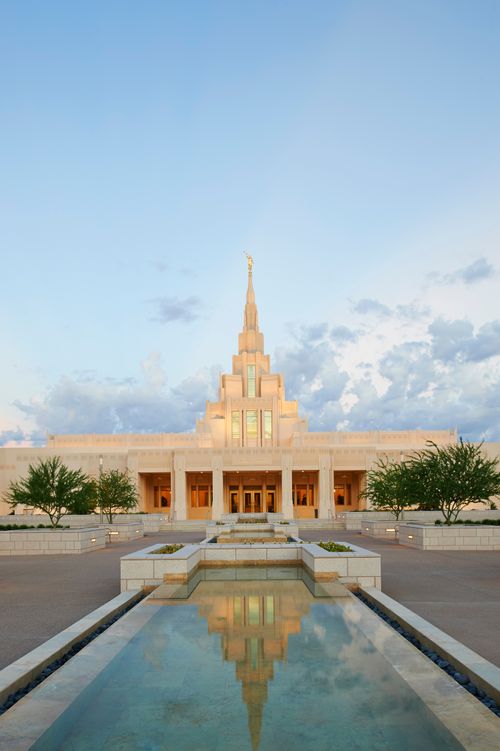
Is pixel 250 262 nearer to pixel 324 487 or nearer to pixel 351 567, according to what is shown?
pixel 324 487

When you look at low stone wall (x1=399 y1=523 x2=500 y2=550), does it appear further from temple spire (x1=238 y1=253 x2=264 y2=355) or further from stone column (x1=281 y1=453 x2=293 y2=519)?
temple spire (x1=238 y1=253 x2=264 y2=355)

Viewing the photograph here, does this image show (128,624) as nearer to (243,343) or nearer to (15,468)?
(15,468)

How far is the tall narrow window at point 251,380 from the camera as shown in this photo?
6955 cm

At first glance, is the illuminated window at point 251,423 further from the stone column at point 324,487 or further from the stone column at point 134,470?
the stone column at point 134,470

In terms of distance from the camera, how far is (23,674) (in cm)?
589

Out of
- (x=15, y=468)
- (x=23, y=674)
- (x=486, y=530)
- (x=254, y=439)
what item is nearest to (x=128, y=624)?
(x=23, y=674)

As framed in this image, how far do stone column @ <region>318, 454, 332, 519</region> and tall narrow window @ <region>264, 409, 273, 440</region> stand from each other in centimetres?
1161

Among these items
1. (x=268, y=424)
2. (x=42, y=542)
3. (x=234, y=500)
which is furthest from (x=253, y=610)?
(x=268, y=424)

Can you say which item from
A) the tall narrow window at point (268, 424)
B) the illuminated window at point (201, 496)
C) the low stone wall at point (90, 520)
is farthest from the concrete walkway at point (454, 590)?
the tall narrow window at point (268, 424)

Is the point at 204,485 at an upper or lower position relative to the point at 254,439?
lower

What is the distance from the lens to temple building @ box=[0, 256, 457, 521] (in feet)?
175

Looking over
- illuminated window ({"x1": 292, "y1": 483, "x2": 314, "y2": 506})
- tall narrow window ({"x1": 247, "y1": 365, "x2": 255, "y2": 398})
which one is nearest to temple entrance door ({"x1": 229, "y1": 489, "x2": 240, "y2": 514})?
illuminated window ({"x1": 292, "y1": 483, "x2": 314, "y2": 506})

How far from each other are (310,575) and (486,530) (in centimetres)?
1179

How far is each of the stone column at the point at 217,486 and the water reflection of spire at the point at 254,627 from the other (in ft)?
134
